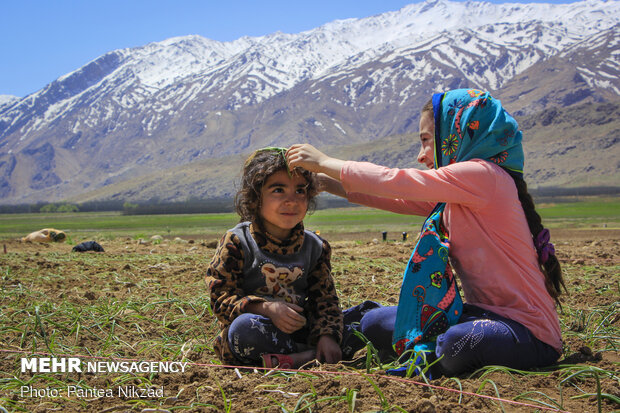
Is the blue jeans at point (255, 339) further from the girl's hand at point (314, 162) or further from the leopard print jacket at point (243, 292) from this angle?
the girl's hand at point (314, 162)

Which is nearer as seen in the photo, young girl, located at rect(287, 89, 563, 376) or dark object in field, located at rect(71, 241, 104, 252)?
young girl, located at rect(287, 89, 563, 376)

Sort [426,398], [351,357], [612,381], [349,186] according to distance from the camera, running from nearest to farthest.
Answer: [426,398]
[612,381]
[349,186]
[351,357]

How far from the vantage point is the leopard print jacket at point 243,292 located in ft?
10.6

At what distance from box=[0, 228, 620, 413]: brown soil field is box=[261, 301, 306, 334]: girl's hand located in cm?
25

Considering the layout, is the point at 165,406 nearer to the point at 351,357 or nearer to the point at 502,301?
the point at 351,357

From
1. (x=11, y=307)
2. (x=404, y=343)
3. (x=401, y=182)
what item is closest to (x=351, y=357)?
(x=404, y=343)

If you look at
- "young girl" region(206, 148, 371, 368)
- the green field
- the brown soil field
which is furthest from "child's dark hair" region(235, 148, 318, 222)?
the green field

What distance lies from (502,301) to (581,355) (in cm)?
64

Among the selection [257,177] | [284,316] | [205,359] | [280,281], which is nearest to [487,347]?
[284,316]

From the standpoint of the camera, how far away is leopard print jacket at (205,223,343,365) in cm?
323

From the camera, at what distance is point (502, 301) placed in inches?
120

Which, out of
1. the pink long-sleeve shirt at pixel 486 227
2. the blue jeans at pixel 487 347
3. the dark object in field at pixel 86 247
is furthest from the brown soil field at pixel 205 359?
the dark object in field at pixel 86 247

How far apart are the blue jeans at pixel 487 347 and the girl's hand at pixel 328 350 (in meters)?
0.57

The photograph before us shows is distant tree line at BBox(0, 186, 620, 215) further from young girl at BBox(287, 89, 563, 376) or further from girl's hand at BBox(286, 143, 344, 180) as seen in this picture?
young girl at BBox(287, 89, 563, 376)
